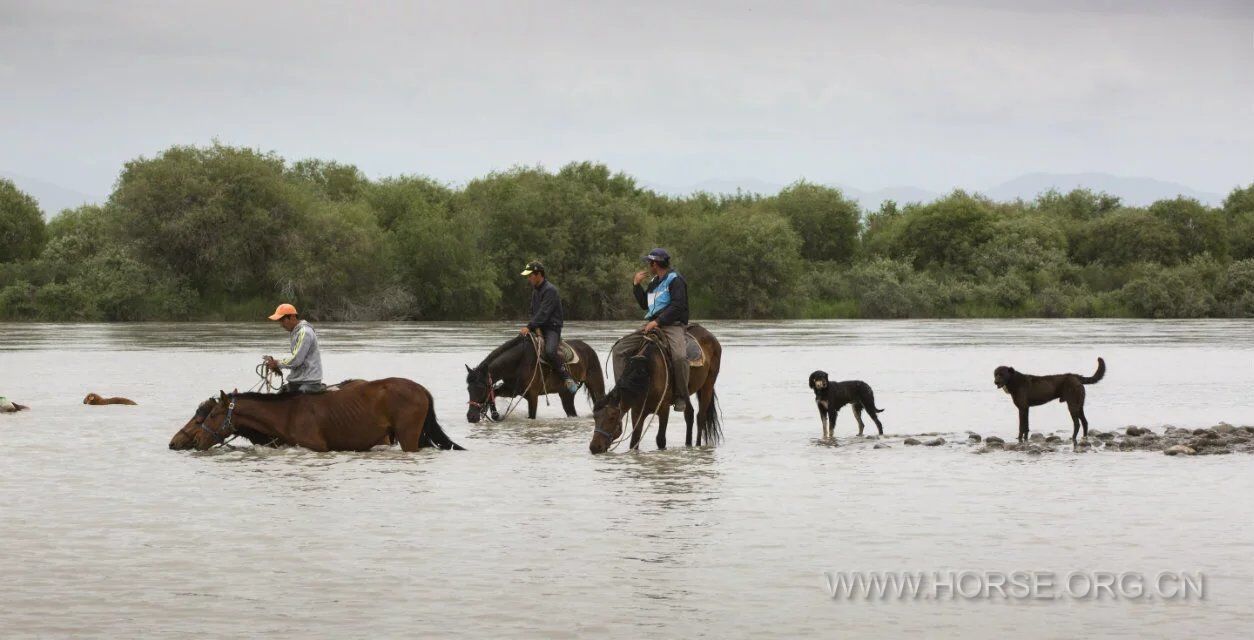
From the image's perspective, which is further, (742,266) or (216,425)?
(742,266)

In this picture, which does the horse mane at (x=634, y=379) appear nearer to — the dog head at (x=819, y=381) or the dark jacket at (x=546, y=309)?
the dog head at (x=819, y=381)

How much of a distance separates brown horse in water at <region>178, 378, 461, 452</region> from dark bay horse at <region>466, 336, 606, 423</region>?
314cm

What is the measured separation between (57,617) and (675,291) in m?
8.92

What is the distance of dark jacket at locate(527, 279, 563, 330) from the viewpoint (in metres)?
A: 18.5

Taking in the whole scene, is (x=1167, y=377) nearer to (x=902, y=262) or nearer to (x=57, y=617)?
(x=57, y=617)

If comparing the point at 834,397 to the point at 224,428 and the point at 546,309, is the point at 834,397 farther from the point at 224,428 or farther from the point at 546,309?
the point at 224,428

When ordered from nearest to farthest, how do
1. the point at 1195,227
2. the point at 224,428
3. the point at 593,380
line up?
the point at 224,428 < the point at 593,380 < the point at 1195,227

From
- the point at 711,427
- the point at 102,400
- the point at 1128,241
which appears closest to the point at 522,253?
the point at 1128,241

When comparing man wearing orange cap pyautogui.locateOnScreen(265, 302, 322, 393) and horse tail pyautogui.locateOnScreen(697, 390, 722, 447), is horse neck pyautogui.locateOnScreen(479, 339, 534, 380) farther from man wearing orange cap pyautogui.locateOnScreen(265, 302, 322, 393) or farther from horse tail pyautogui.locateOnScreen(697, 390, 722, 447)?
man wearing orange cap pyautogui.locateOnScreen(265, 302, 322, 393)

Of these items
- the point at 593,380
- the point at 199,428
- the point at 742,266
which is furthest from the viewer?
the point at 742,266

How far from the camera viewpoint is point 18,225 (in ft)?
283

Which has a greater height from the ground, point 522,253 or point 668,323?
point 522,253

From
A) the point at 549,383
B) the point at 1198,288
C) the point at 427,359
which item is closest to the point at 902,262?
the point at 1198,288

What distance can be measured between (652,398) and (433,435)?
2400 millimetres
